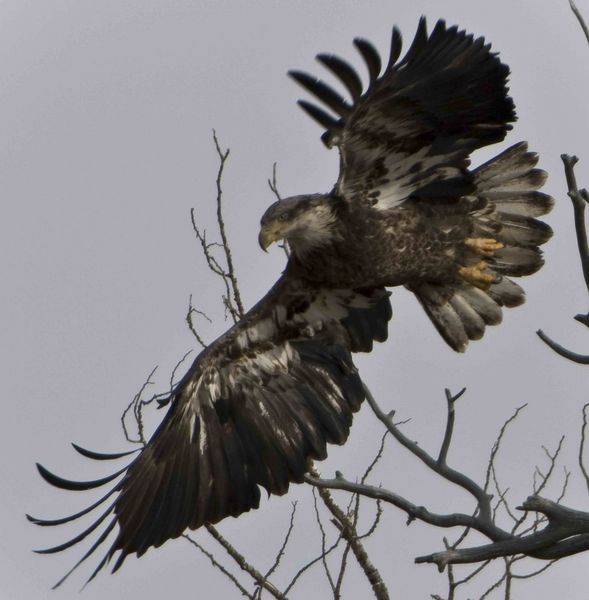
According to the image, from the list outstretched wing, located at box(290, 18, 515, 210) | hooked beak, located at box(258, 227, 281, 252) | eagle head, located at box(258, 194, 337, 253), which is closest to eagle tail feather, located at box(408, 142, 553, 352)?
outstretched wing, located at box(290, 18, 515, 210)

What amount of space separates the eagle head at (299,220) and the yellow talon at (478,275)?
1.00m

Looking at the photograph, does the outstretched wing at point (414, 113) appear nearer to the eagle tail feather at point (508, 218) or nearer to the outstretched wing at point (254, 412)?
the eagle tail feather at point (508, 218)

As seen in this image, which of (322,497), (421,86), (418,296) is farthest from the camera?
(418,296)

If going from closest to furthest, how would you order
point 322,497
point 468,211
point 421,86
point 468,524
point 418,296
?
1. point 468,524
2. point 421,86
3. point 322,497
4. point 468,211
5. point 418,296

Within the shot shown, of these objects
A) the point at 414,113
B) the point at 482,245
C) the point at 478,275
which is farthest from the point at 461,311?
the point at 414,113

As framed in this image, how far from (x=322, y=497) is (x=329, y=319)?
1226 mm

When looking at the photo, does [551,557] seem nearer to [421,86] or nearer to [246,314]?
[421,86]

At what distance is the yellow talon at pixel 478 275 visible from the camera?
7707mm

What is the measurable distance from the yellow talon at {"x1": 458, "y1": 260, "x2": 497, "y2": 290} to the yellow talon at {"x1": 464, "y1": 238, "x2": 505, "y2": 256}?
0.39 ft

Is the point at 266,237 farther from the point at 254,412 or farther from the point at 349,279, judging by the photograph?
the point at 254,412

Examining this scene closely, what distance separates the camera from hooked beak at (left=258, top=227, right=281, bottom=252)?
702 cm

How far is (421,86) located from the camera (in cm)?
659

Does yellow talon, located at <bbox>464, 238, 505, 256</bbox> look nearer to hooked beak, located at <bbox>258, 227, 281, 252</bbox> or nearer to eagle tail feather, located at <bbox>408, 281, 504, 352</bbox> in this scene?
eagle tail feather, located at <bbox>408, 281, 504, 352</bbox>

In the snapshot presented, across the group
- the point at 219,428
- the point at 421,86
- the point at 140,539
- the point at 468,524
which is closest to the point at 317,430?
the point at 219,428
